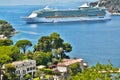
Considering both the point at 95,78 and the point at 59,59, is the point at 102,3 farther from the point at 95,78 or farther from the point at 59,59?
the point at 95,78

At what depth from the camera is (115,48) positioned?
31.2m

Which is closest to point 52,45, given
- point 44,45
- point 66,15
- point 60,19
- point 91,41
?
point 44,45

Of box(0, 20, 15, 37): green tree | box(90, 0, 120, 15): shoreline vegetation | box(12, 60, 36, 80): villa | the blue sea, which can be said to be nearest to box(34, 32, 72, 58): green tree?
the blue sea

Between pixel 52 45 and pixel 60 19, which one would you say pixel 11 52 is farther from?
pixel 60 19

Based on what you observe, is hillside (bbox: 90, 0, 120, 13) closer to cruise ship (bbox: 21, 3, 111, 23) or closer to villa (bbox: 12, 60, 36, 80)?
cruise ship (bbox: 21, 3, 111, 23)

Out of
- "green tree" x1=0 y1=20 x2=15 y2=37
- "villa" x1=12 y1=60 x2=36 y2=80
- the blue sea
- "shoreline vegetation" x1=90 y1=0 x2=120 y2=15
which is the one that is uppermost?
"shoreline vegetation" x1=90 y1=0 x2=120 y2=15

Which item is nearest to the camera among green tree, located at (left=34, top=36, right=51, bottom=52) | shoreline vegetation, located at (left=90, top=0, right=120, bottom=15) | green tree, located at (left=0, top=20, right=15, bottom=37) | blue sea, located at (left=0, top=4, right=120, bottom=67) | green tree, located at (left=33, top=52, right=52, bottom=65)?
green tree, located at (left=33, top=52, right=52, bottom=65)

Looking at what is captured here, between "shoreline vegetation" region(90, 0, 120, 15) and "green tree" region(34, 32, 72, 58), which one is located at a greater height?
"shoreline vegetation" region(90, 0, 120, 15)

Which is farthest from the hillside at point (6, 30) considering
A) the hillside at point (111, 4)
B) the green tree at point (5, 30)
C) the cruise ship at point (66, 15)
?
the hillside at point (111, 4)

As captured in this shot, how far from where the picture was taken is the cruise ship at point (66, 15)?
55.5 meters

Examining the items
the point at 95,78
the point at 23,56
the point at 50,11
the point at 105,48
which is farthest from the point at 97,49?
the point at 50,11

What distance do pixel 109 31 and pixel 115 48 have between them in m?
14.0

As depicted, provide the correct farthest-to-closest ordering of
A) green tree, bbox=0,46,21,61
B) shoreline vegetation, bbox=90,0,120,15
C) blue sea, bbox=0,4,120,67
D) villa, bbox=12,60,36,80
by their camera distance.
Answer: shoreline vegetation, bbox=90,0,120,15 < blue sea, bbox=0,4,120,67 < green tree, bbox=0,46,21,61 < villa, bbox=12,60,36,80

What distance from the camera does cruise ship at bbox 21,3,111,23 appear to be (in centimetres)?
5551
